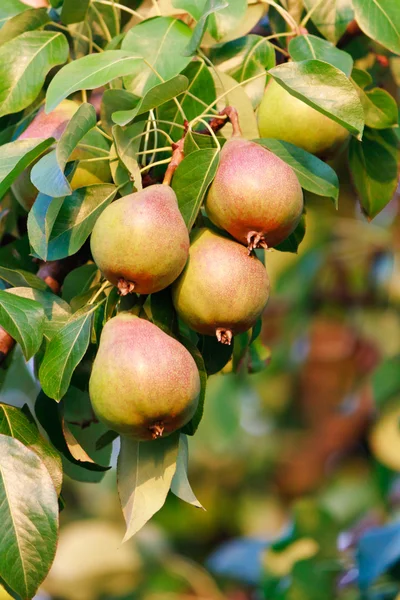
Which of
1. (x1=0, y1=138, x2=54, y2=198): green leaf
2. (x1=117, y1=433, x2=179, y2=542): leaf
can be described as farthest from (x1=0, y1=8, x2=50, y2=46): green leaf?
(x1=117, y1=433, x2=179, y2=542): leaf

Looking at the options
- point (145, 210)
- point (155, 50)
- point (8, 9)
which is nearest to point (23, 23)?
A: point (8, 9)

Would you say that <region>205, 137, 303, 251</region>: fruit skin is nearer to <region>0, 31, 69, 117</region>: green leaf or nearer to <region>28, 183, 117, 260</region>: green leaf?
<region>28, 183, 117, 260</region>: green leaf

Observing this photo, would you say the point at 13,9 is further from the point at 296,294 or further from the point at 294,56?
the point at 296,294

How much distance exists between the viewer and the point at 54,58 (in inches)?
40.4

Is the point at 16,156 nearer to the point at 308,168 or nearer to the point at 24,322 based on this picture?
the point at 24,322

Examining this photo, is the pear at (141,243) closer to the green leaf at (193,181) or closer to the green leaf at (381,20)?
the green leaf at (193,181)

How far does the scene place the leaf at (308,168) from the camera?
3.03 ft

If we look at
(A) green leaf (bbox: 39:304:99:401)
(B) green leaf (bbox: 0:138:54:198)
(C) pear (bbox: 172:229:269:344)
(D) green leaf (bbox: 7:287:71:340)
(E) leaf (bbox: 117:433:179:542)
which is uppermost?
(B) green leaf (bbox: 0:138:54:198)

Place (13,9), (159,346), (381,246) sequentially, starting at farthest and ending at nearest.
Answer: (381,246), (13,9), (159,346)

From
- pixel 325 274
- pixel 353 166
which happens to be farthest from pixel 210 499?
pixel 353 166

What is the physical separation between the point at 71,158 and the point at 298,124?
0.82 feet

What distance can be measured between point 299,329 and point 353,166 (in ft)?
5.58

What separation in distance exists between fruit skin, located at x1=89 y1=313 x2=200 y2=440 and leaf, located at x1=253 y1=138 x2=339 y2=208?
0.23 meters

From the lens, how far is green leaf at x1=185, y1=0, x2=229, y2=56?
0.86 meters
